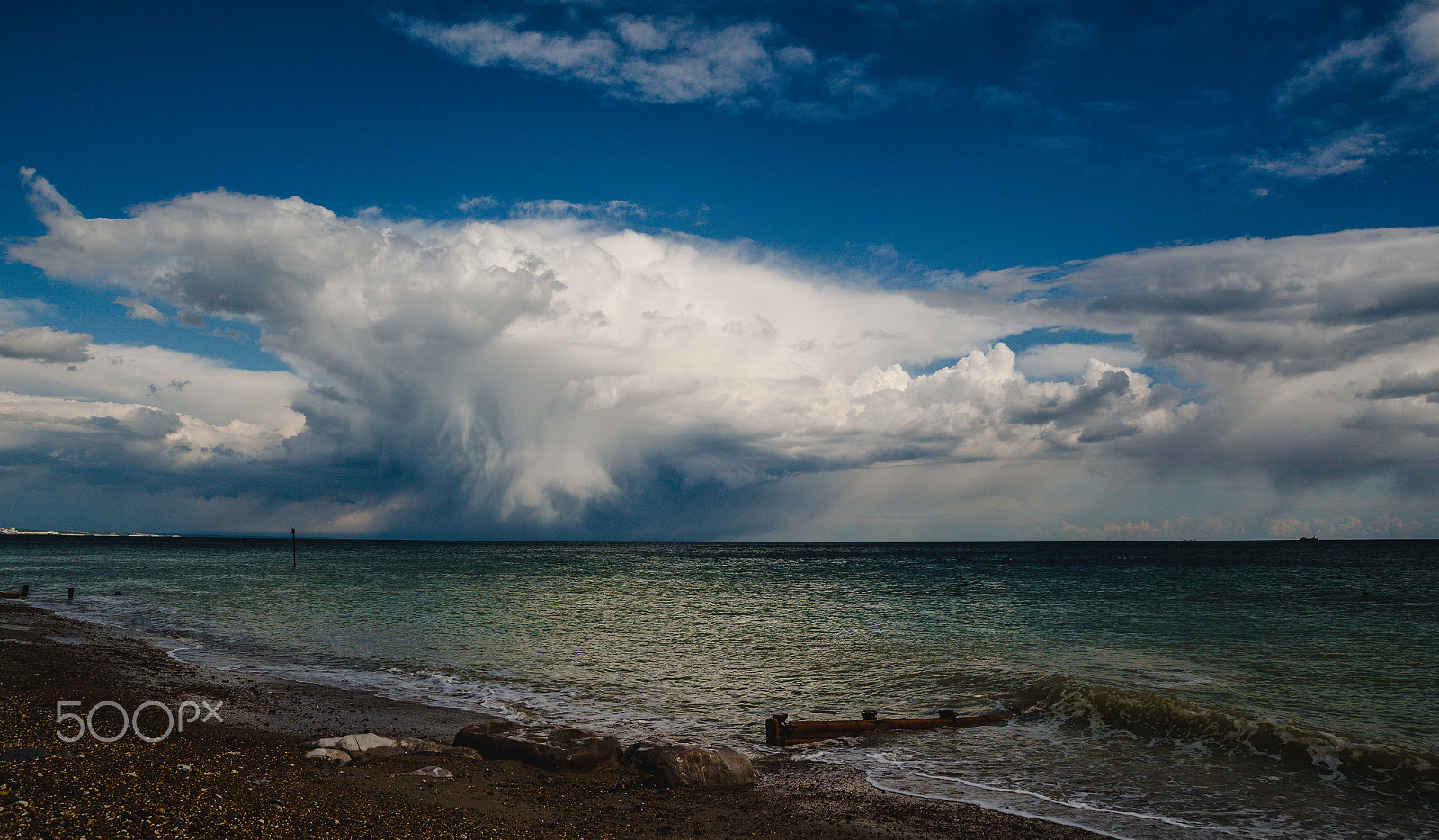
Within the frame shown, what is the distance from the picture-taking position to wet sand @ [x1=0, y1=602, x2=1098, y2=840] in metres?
9.49

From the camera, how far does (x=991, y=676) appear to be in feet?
80.2

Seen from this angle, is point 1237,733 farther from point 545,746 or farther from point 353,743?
point 353,743

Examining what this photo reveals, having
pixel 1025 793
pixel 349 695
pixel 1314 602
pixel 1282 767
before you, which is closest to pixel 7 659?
pixel 349 695

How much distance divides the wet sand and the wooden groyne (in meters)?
1.40

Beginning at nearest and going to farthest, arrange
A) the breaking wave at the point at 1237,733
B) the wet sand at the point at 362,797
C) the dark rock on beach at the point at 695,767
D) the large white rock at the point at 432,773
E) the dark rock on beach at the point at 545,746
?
the wet sand at the point at 362,797 → the large white rock at the point at 432,773 → the dark rock on beach at the point at 695,767 → the dark rock on beach at the point at 545,746 → the breaking wave at the point at 1237,733

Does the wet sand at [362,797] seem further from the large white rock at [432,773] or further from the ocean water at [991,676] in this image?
the ocean water at [991,676]

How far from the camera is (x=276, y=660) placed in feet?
87.5

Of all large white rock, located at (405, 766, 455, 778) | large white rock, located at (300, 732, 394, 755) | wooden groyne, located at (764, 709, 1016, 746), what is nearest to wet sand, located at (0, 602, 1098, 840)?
large white rock, located at (405, 766, 455, 778)

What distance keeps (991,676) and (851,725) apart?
9.51 m

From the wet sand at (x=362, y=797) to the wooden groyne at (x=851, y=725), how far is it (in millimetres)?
1395

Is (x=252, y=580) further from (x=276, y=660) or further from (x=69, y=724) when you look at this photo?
(x=69, y=724)

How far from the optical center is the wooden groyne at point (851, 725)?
16422mm

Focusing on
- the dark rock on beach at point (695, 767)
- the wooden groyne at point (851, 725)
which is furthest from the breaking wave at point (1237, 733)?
the dark rock on beach at point (695, 767)

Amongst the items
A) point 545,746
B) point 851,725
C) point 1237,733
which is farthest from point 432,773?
point 1237,733
